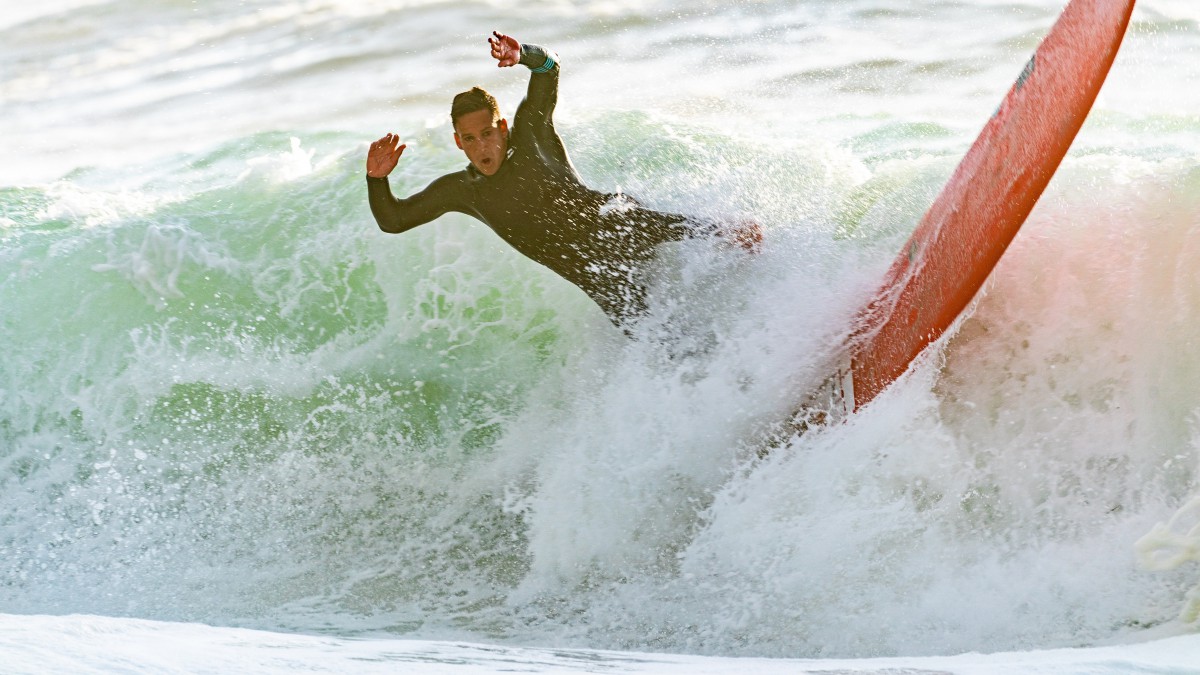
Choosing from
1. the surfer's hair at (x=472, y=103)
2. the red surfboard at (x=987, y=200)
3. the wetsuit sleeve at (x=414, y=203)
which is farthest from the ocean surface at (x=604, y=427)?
the surfer's hair at (x=472, y=103)

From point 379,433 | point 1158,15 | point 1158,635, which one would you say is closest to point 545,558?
point 379,433

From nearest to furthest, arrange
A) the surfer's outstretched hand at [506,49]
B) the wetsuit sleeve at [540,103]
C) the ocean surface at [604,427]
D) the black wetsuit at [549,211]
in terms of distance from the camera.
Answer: the ocean surface at [604,427] < the surfer's outstretched hand at [506,49] < the wetsuit sleeve at [540,103] < the black wetsuit at [549,211]

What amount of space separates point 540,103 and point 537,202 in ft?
1.10

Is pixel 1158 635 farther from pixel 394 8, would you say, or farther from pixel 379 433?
pixel 394 8

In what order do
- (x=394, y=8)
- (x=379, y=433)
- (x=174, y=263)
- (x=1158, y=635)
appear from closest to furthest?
(x=1158, y=635) → (x=379, y=433) → (x=174, y=263) → (x=394, y=8)

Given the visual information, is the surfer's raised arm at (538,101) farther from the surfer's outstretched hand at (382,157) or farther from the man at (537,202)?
the surfer's outstretched hand at (382,157)

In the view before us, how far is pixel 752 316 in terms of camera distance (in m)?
3.88

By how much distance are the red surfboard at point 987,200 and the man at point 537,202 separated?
639 mm

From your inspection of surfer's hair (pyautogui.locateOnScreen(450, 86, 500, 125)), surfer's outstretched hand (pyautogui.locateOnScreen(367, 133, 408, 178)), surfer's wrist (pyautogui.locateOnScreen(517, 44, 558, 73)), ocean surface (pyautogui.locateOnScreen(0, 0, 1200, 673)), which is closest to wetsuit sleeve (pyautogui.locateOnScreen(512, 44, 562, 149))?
surfer's wrist (pyautogui.locateOnScreen(517, 44, 558, 73))

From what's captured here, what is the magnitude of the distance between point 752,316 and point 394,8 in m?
6.37

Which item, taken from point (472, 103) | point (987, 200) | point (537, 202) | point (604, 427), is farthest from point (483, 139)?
point (987, 200)

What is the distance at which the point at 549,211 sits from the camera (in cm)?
363

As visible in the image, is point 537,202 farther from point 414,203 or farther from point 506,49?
point 506,49

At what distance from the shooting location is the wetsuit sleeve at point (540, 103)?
11.2 feet
